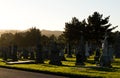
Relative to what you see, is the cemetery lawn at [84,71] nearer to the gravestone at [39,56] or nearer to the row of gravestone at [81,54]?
the row of gravestone at [81,54]

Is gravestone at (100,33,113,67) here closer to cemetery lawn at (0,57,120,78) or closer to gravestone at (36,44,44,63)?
cemetery lawn at (0,57,120,78)

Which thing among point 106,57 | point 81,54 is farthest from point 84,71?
point 81,54

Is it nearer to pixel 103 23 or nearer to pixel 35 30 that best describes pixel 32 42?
pixel 35 30

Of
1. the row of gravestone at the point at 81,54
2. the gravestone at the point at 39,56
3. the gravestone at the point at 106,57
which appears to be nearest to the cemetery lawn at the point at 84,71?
the gravestone at the point at 106,57

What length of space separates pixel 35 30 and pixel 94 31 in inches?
1732

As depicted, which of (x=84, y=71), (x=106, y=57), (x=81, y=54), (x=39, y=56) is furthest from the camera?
(x=39, y=56)

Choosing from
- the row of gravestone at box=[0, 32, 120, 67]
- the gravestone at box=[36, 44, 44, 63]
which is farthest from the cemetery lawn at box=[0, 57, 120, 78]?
the gravestone at box=[36, 44, 44, 63]

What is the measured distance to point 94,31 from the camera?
8756 cm

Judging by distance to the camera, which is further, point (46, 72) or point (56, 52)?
point (56, 52)

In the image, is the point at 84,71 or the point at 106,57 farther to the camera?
the point at 106,57

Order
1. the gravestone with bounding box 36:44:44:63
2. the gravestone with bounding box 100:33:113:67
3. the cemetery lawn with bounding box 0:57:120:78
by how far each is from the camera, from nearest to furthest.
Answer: the cemetery lawn with bounding box 0:57:120:78
the gravestone with bounding box 100:33:113:67
the gravestone with bounding box 36:44:44:63

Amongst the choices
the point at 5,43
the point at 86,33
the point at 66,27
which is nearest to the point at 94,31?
the point at 86,33

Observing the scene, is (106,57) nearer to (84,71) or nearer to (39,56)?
(84,71)

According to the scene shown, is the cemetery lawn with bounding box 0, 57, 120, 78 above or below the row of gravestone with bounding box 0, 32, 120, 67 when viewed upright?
below
